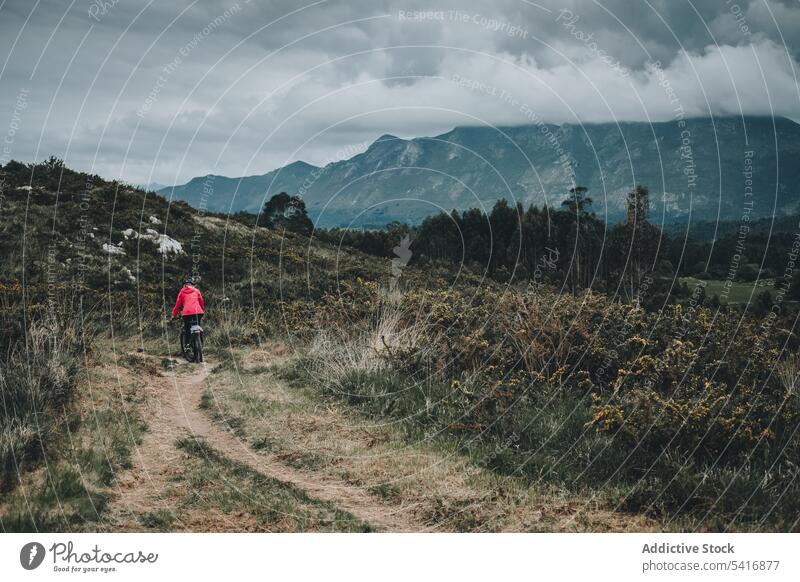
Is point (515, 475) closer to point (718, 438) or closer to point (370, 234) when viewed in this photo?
point (718, 438)

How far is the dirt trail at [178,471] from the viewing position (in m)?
4.86

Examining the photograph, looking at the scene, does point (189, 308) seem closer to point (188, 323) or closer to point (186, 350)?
point (188, 323)

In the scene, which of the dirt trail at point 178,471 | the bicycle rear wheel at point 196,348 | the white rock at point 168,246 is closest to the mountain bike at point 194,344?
the bicycle rear wheel at point 196,348

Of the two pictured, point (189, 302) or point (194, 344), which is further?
point (189, 302)

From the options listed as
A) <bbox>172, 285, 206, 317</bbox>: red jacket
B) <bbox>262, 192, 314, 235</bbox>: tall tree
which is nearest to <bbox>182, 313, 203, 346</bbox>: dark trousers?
<bbox>172, 285, 206, 317</bbox>: red jacket

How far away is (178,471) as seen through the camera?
5715mm

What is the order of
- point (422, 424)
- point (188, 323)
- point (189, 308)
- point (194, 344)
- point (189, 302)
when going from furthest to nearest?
point (189, 302) < point (189, 308) < point (188, 323) < point (194, 344) < point (422, 424)

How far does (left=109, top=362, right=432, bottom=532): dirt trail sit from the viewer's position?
4863 millimetres

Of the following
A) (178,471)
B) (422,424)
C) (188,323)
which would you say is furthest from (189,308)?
(422,424)

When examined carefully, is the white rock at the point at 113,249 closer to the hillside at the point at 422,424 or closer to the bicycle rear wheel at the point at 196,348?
the hillside at the point at 422,424

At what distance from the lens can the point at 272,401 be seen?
8.18m

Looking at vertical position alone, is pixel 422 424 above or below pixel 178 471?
above

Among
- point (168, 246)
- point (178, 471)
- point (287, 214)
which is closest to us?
point (178, 471)

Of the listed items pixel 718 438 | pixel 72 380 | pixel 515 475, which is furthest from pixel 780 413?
pixel 72 380
